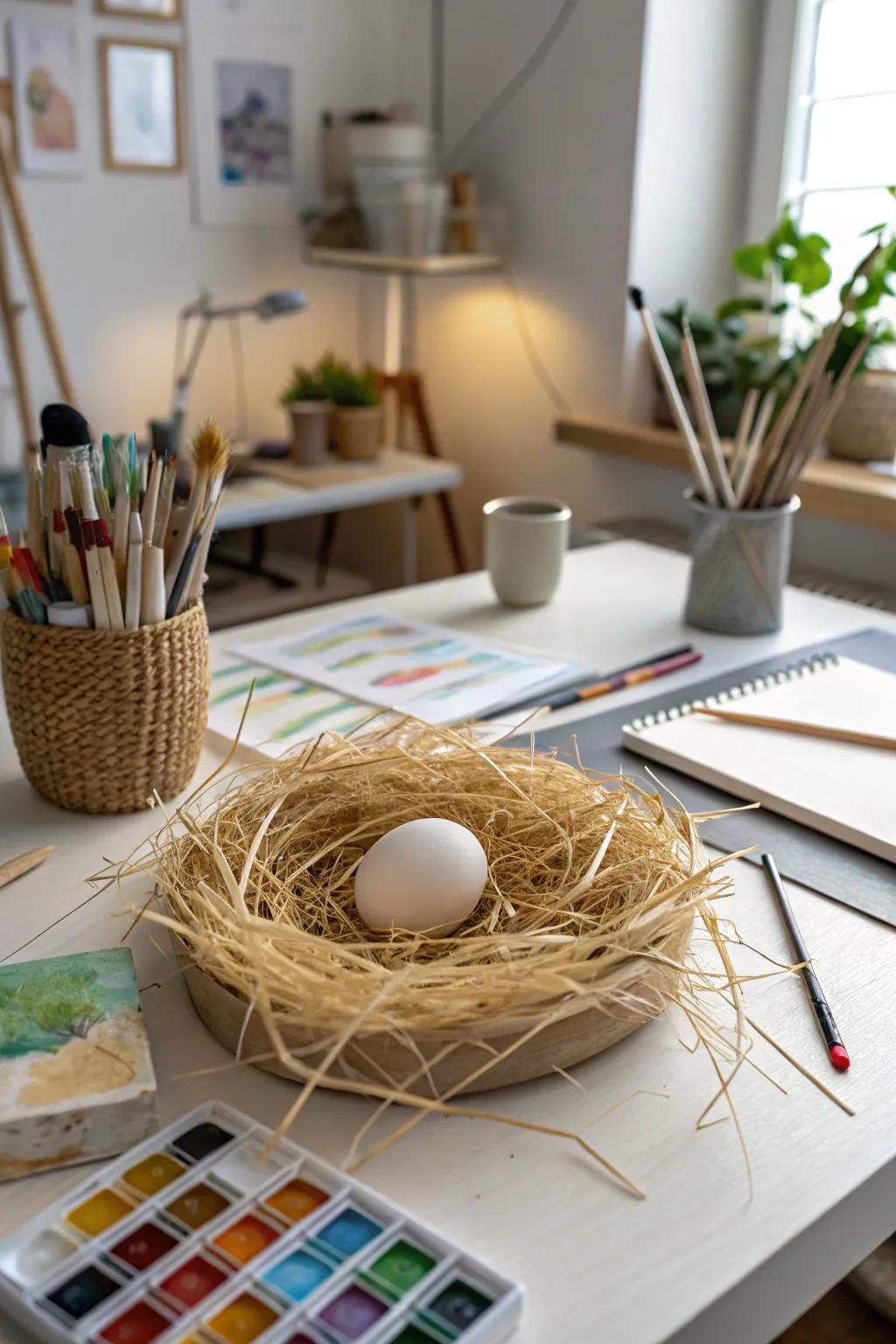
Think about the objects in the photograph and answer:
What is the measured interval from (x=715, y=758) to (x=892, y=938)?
8.6 inches

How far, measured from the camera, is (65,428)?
788 mm

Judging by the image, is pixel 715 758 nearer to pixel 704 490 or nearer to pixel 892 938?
pixel 892 938

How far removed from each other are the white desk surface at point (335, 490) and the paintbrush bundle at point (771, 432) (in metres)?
0.96

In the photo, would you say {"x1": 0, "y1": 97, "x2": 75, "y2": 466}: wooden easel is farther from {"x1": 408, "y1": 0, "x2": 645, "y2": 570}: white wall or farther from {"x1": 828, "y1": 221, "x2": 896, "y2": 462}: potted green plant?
{"x1": 828, "y1": 221, "x2": 896, "y2": 462}: potted green plant

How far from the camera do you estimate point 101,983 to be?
60cm

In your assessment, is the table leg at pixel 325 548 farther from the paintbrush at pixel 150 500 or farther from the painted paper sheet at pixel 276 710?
the paintbrush at pixel 150 500

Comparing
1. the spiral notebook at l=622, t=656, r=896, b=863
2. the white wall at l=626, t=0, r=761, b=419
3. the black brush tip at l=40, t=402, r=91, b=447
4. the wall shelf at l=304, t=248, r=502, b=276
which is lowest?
the spiral notebook at l=622, t=656, r=896, b=863

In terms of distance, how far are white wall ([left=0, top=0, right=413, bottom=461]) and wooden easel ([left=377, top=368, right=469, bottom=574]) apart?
27cm

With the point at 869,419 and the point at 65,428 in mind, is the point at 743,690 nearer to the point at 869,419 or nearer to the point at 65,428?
the point at 65,428

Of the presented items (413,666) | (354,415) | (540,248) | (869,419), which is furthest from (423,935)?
(540,248)

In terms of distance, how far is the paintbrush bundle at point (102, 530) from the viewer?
76 cm

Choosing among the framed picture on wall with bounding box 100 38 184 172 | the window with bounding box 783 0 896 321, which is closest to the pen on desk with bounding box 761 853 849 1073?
the window with bounding box 783 0 896 321

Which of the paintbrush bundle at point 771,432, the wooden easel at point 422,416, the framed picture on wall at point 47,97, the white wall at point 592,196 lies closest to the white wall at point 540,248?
the white wall at point 592,196

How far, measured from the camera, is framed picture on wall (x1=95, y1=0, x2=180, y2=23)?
2.18 metres
